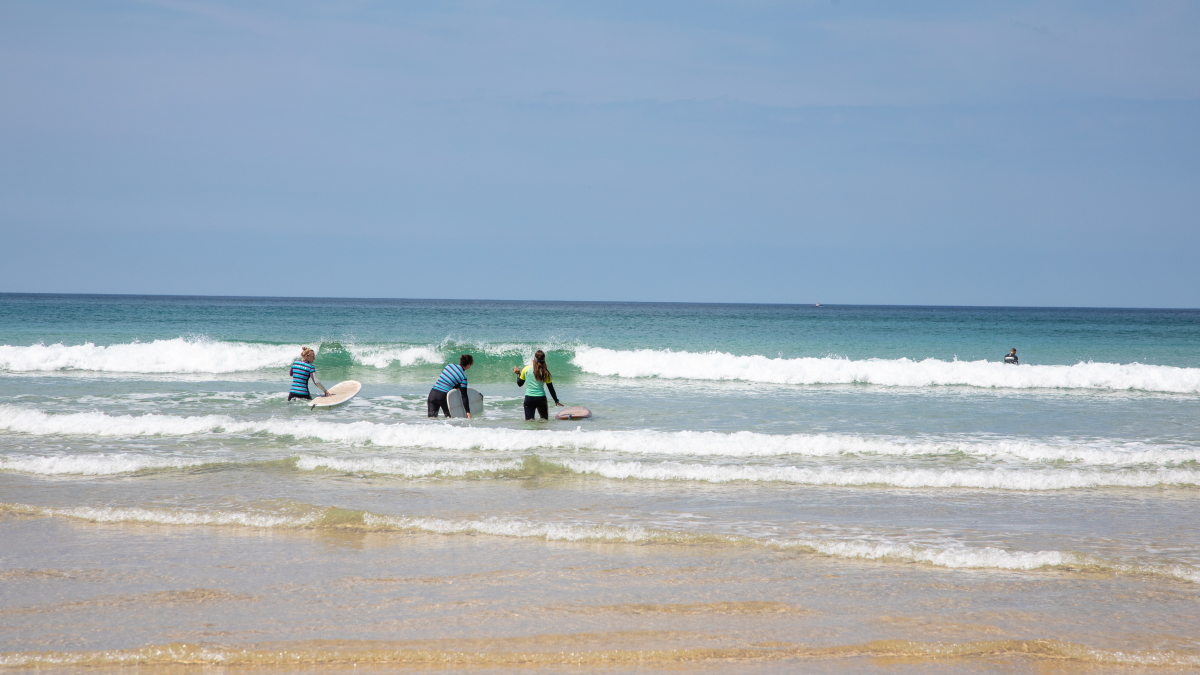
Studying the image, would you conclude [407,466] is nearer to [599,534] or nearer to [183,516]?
[183,516]

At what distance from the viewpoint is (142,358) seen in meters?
23.2

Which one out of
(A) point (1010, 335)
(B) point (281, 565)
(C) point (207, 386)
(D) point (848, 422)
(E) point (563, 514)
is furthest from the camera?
(A) point (1010, 335)

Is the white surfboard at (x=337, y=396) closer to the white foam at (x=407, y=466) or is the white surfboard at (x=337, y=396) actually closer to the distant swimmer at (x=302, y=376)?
the distant swimmer at (x=302, y=376)

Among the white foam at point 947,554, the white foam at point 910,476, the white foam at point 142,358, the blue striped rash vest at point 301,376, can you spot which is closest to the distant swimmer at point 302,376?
the blue striped rash vest at point 301,376

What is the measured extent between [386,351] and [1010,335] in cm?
3585

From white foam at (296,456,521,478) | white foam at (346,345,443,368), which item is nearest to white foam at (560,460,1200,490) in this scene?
white foam at (296,456,521,478)

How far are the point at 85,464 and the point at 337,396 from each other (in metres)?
5.94

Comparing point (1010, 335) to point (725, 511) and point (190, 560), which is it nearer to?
point (725, 511)

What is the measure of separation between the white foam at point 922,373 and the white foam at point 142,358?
35.5 ft

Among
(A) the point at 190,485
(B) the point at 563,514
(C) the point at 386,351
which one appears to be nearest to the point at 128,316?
(C) the point at 386,351

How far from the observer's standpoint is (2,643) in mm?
4152

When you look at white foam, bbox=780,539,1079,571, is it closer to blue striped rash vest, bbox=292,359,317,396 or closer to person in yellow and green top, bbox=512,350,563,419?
person in yellow and green top, bbox=512,350,563,419

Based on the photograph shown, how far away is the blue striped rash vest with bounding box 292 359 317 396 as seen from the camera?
46.8 feet

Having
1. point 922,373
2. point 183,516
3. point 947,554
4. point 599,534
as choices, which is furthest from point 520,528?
point 922,373
